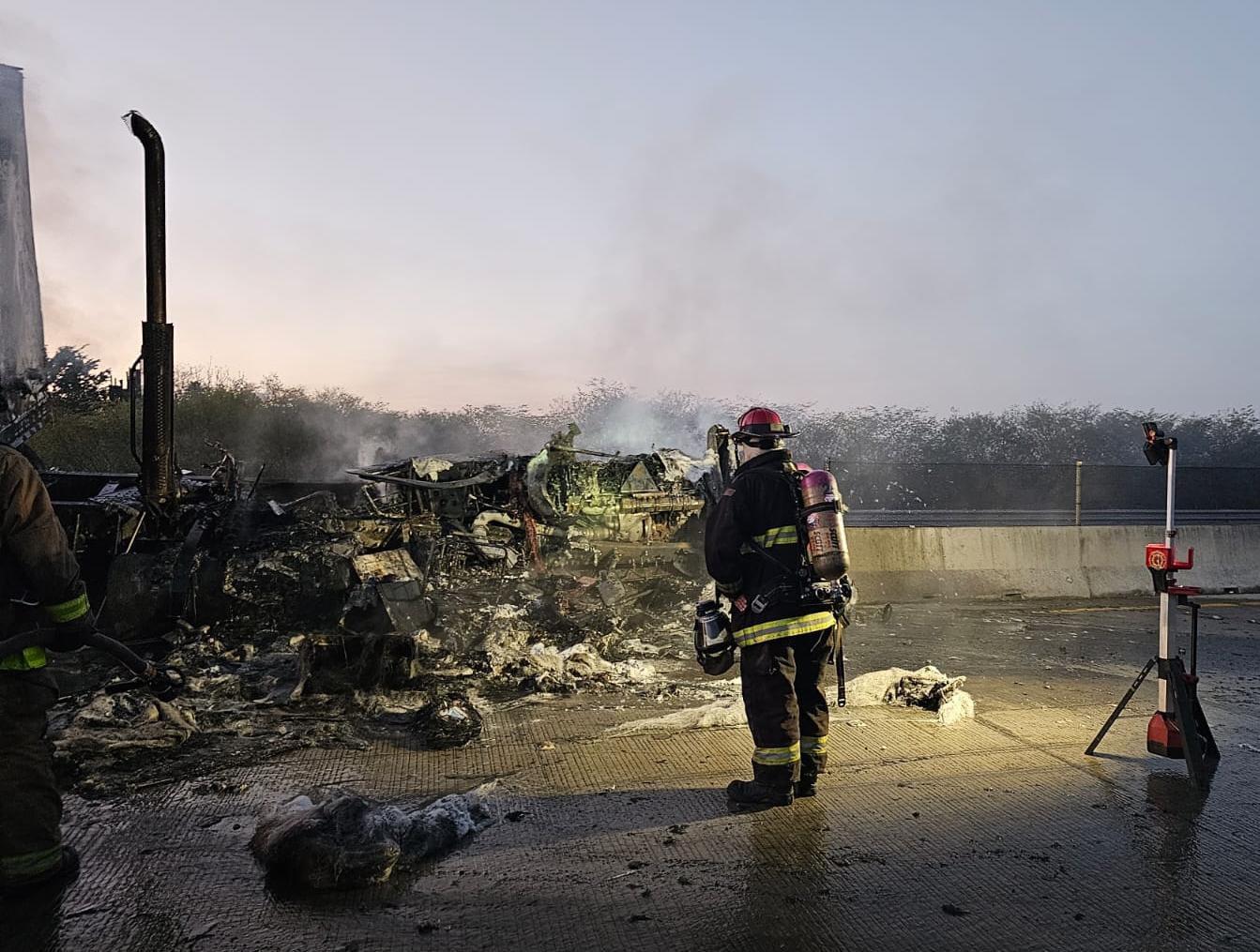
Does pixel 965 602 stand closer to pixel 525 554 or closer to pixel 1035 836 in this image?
pixel 525 554

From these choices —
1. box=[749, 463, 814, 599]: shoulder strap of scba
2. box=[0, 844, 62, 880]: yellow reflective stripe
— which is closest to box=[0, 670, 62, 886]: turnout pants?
box=[0, 844, 62, 880]: yellow reflective stripe

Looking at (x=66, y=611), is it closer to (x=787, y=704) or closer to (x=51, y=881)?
(x=51, y=881)

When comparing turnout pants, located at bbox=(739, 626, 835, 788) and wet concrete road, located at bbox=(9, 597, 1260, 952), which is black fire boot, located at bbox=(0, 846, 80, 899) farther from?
turnout pants, located at bbox=(739, 626, 835, 788)

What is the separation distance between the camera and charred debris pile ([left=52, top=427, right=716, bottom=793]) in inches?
193

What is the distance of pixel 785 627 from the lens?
13.2 feet

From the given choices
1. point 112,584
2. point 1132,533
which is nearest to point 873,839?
point 112,584

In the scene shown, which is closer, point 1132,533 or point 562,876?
point 562,876

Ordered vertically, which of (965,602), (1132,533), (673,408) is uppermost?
(673,408)

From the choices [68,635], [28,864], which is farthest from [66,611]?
[28,864]

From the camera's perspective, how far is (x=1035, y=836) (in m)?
3.58

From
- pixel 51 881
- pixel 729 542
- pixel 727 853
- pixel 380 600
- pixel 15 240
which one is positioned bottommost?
pixel 727 853

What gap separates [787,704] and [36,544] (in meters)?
3.38

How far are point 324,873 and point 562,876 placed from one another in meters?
0.92

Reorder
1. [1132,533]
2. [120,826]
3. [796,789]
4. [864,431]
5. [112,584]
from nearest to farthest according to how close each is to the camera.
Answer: [120,826] < [796,789] < [112,584] < [1132,533] < [864,431]
